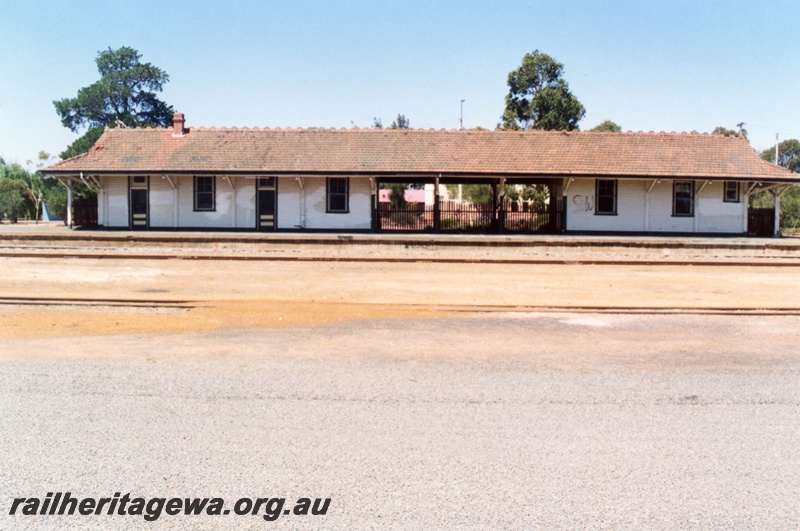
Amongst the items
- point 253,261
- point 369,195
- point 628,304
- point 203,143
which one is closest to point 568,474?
point 628,304

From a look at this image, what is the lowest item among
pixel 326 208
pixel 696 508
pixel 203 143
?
pixel 696 508

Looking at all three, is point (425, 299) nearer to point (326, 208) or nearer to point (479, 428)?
point (479, 428)

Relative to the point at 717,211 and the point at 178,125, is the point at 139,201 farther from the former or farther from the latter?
the point at 717,211

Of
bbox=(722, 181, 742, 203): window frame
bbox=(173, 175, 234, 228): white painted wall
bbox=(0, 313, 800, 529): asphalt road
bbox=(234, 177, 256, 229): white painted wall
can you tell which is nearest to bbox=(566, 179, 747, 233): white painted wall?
bbox=(722, 181, 742, 203): window frame

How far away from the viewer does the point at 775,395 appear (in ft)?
20.1

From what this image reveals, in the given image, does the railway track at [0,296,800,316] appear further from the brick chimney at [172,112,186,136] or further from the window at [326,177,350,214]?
the brick chimney at [172,112,186,136]

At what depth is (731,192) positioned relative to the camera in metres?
32.1

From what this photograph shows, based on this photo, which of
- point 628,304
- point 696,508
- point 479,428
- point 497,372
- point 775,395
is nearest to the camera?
point 696,508

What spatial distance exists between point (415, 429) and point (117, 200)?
99.2ft

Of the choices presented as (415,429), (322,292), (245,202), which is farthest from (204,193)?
(415,429)

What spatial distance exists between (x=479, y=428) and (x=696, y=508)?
63.9 inches

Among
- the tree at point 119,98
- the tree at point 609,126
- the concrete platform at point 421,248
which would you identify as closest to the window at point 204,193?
the concrete platform at point 421,248

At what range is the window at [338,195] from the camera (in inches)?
1249

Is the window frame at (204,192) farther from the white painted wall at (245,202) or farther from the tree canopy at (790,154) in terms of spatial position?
the tree canopy at (790,154)
